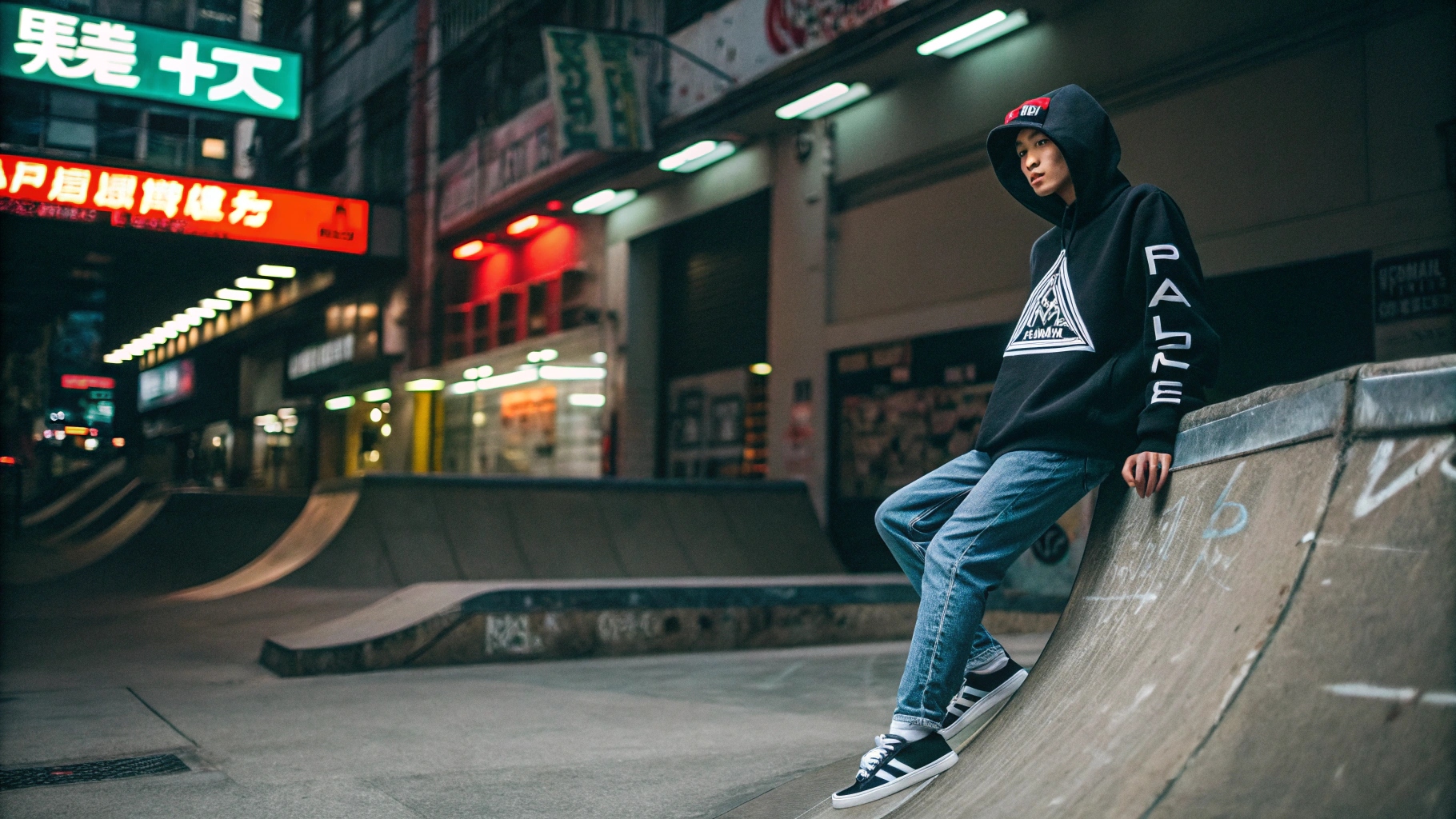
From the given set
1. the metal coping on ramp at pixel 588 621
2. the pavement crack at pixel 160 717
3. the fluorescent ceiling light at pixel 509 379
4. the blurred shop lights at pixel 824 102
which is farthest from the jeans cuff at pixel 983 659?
the fluorescent ceiling light at pixel 509 379

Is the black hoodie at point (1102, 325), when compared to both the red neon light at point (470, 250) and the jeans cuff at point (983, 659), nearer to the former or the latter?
the jeans cuff at point (983, 659)

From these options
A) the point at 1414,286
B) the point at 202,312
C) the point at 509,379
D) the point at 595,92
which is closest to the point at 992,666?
the point at 1414,286

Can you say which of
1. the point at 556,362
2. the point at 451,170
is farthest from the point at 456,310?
the point at 556,362

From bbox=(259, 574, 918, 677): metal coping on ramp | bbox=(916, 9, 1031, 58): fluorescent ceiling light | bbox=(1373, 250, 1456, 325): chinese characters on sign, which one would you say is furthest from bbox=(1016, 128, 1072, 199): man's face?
bbox=(916, 9, 1031, 58): fluorescent ceiling light

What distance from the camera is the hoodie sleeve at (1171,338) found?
2646 mm

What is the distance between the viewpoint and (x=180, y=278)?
94.0 feet

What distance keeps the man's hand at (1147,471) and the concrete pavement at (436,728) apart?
173cm

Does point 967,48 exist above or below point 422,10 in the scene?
below

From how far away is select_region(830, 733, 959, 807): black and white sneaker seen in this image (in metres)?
2.78

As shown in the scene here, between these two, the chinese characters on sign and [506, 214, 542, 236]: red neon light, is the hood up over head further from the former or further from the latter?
[506, 214, 542, 236]: red neon light

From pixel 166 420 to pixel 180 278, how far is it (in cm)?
1388

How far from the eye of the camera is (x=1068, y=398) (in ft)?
9.23

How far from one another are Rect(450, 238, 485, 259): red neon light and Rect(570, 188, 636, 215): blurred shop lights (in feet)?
13.4

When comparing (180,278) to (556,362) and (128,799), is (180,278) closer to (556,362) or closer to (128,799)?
(556,362)
